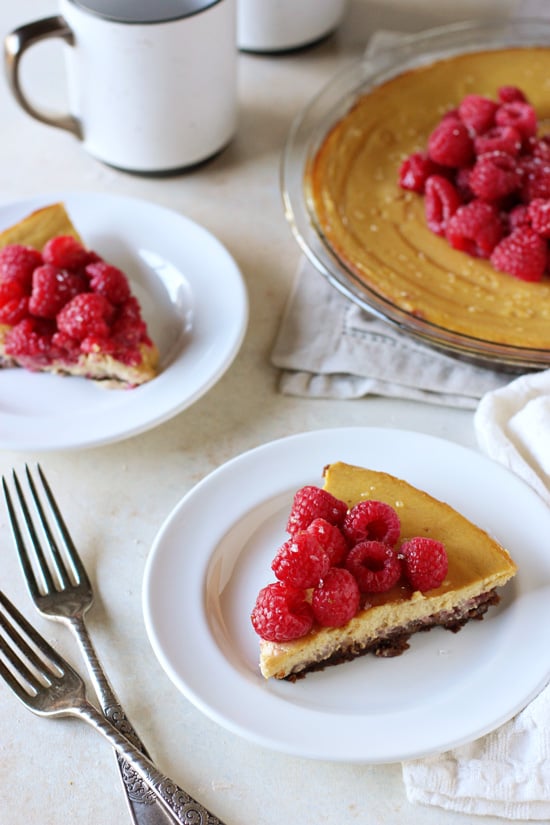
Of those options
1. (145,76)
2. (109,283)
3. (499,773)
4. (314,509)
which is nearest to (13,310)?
(109,283)

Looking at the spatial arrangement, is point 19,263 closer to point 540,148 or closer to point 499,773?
point 540,148

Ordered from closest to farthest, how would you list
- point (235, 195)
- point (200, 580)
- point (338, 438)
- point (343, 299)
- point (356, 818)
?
1. point (356, 818)
2. point (200, 580)
3. point (338, 438)
4. point (343, 299)
5. point (235, 195)

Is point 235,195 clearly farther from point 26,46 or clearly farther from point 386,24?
point 386,24

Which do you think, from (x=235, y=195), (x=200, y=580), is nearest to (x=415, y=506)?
(x=200, y=580)

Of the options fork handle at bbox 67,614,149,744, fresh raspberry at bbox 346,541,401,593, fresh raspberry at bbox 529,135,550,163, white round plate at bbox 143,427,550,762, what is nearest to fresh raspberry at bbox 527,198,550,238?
fresh raspberry at bbox 529,135,550,163

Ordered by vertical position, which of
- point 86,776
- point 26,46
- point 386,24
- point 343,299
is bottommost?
point 86,776

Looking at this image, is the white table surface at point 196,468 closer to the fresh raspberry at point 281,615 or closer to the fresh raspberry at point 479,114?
the fresh raspberry at point 281,615

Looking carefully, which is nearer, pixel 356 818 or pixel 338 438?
pixel 356 818

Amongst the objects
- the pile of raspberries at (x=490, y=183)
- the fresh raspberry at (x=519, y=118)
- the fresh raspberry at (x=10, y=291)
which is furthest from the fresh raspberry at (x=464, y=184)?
the fresh raspberry at (x=10, y=291)
